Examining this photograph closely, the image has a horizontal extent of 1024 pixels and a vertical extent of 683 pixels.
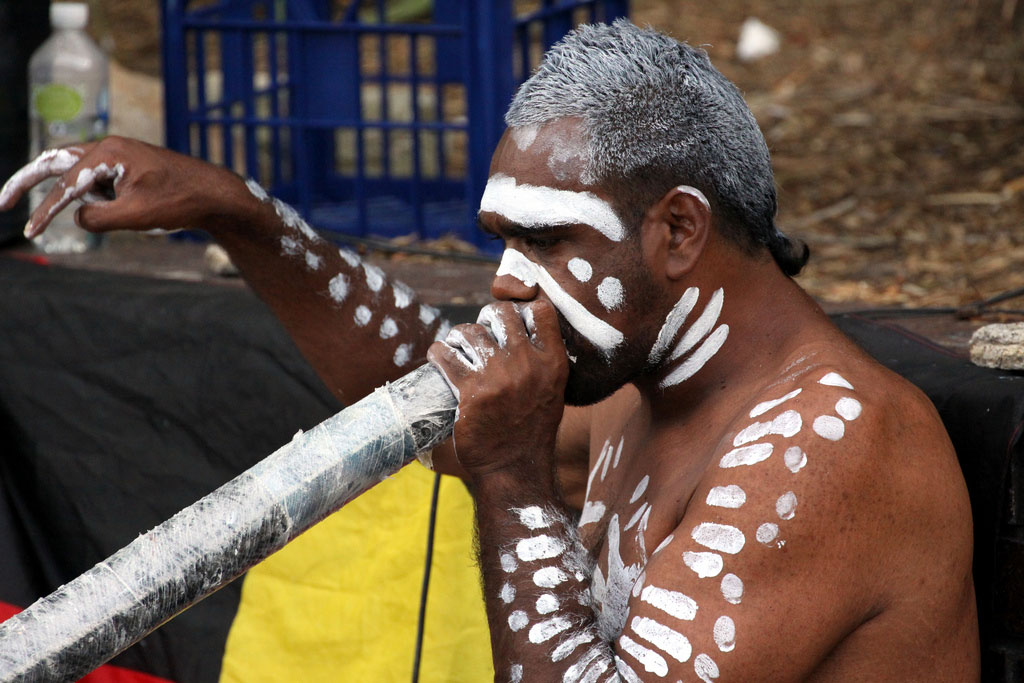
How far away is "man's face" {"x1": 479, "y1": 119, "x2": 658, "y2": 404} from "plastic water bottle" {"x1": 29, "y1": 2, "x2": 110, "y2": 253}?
235cm

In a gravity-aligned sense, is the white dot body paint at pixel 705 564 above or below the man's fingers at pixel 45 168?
below

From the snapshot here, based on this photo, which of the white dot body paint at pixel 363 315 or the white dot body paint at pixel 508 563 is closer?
the white dot body paint at pixel 508 563

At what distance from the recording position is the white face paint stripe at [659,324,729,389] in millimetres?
1786

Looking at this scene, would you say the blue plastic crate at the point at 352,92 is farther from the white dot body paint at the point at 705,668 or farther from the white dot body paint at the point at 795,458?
the white dot body paint at the point at 705,668

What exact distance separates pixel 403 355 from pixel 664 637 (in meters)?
1.03

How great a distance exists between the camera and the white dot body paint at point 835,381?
1595mm

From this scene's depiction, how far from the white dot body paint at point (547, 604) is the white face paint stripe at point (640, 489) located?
301 mm

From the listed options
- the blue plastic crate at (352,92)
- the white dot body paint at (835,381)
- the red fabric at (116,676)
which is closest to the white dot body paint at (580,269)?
the white dot body paint at (835,381)

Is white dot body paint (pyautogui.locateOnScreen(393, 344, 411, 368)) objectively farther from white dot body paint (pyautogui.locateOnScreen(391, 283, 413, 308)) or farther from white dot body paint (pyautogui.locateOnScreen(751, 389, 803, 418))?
white dot body paint (pyautogui.locateOnScreen(751, 389, 803, 418))

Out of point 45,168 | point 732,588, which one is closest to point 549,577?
point 732,588

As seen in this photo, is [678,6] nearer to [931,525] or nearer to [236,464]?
[236,464]

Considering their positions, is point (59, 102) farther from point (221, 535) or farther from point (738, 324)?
point (738, 324)

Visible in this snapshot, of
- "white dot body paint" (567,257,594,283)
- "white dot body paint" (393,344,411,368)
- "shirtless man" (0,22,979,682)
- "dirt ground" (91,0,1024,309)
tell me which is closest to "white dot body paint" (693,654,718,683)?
"shirtless man" (0,22,979,682)

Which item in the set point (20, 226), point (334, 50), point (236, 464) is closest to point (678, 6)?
point (334, 50)
